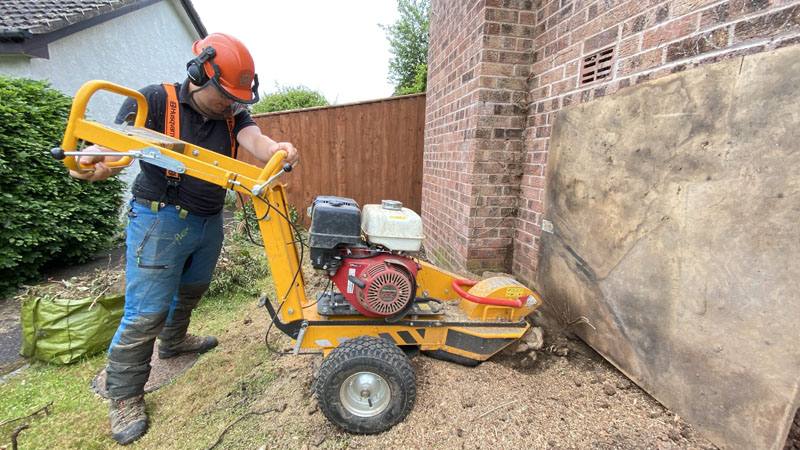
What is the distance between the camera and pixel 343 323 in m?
2.15

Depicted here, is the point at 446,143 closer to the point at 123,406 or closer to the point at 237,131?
the point at 237,131

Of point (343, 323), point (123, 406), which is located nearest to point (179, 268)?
point (123, 406)

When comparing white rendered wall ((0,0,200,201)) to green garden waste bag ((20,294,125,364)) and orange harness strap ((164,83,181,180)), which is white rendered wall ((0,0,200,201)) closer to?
green garden waste bag ((20,294,125,364))

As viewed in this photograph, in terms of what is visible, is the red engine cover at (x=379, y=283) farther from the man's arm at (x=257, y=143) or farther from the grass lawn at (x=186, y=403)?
the man's arm at (x=257, y=143)

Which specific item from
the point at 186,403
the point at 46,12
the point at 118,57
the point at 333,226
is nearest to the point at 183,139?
the point at 333,226

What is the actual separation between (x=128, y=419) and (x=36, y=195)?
12.9 feet

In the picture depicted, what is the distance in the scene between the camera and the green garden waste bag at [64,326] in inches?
105

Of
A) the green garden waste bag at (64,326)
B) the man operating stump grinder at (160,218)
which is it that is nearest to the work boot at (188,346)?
the green garden waste bag at (64,326)

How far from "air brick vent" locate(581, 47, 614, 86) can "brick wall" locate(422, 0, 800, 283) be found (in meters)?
0.03

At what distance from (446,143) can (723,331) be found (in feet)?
9.42

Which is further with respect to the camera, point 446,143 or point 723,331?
point 446,143

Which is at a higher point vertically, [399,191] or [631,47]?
[631,47]

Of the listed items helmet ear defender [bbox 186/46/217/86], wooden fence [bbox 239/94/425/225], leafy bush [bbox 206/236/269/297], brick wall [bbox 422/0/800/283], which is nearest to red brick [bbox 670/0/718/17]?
brick wall [bbox 422/0/800/283]

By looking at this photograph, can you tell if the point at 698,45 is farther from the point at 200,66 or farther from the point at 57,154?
the point at 57,154
